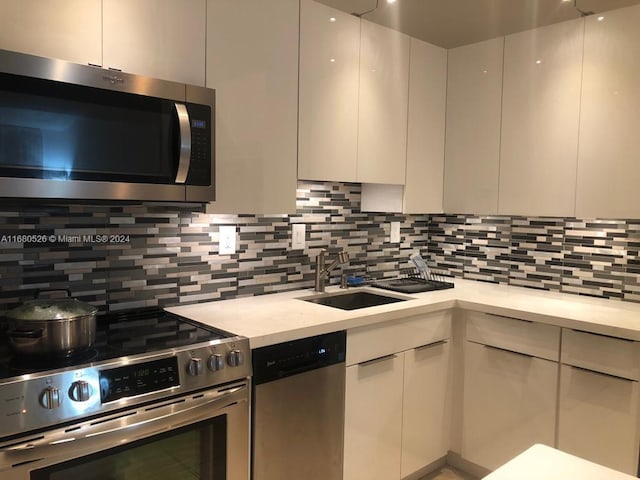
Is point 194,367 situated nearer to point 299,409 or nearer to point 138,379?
point 138,379

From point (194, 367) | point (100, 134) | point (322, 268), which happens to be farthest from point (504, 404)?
point (100, 134)

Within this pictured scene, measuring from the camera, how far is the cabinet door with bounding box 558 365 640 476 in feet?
6.77

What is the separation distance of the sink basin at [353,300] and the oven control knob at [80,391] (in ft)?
4.43

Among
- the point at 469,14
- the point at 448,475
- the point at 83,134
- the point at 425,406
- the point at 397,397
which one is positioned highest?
the point at 469,14

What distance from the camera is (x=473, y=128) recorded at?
2908 mm

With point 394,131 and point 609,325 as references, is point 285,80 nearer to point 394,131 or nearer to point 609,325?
point 394,131

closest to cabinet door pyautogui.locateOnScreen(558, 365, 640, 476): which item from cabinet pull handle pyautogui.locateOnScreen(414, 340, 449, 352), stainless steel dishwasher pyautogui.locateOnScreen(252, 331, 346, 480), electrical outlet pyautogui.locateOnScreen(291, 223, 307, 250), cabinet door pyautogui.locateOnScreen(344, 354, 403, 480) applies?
cabinet pull handle pyautogui.locateOnScreen(414, 340, 449, 352)

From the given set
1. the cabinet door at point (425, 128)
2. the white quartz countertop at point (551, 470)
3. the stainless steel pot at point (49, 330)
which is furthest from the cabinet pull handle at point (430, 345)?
the stainless steel pot at point (49, 330)

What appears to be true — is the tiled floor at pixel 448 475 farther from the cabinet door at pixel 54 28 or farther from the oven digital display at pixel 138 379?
the cabinet door at pixel 54 28

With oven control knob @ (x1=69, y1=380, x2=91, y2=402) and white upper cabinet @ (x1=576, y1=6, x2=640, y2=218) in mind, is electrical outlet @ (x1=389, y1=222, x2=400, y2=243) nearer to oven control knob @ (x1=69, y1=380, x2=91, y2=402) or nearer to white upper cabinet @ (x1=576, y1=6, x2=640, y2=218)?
white upper cabinet @ (x1=576, y1=6, x2=640, y2=218)

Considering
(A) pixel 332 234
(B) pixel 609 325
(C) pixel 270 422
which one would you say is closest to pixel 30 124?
(C) pixel 270 422

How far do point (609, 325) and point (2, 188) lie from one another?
2.25 meters

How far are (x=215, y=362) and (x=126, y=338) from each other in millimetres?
330

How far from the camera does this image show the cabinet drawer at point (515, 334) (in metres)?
2.28
